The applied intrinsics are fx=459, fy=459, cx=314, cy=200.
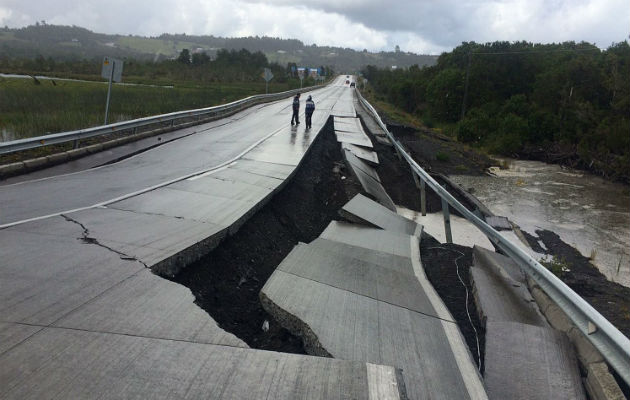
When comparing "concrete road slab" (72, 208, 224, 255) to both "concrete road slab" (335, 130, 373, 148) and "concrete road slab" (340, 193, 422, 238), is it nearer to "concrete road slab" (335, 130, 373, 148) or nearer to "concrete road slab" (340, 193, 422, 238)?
"concrete road slab" (340, 193, 422, 238)

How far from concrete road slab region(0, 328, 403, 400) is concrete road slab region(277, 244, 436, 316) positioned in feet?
6.91

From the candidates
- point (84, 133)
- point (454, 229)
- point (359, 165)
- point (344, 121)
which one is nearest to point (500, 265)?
point (454, 229)

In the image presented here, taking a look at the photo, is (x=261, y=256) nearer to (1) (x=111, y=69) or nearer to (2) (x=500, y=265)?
(2) (x=500, y=265)

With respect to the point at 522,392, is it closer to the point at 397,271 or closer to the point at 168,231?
the point at 397,271

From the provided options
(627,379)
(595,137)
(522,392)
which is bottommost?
(522,392)

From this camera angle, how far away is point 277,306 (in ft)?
15.6

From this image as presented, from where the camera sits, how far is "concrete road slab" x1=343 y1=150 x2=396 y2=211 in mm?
13211

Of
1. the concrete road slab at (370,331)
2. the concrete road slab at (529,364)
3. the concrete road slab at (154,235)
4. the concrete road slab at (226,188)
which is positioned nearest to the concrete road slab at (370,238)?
the concrete road slab at (226,188)

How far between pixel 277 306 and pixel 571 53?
55625 mm

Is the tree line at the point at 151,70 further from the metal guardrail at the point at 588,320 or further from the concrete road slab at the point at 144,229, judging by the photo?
the metal guardrail at the point at 588,320

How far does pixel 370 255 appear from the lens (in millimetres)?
7055

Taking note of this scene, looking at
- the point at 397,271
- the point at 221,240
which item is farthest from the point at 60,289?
the point at 397,271

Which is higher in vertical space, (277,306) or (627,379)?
(627,379)

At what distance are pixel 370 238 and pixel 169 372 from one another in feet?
17.3
